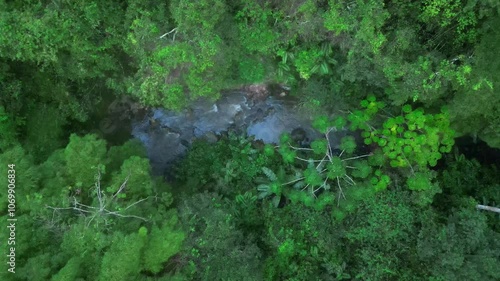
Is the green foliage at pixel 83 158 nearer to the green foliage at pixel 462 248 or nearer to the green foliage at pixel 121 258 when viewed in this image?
the green foliage at pixel 121 258

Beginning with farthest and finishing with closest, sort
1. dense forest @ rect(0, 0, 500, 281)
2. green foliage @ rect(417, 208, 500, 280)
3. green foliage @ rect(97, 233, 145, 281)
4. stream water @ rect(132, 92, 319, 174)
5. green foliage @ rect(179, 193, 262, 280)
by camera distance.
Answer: stream water @ rect(132, 92, 319, 174) → green foliage @ rect(179, 193, 262, 280) → green foliage @ rect(417, 208, 500, 280) → dense forest @ rect(0, 0, 500, 281) → green foliage @ rect(97, 233, 145, 281)

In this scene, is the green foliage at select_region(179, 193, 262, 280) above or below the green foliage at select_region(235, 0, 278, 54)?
below

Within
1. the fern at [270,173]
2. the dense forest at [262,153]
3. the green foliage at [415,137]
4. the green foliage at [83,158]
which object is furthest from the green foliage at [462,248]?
the green foliage at [83,158]

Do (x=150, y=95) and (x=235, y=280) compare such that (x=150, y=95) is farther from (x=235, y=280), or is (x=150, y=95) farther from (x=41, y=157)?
(x=235, y=280)

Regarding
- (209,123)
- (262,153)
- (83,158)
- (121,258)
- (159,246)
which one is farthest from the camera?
(209,123)

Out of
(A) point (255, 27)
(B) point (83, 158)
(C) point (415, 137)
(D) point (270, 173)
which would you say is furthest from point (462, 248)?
(B) point (83, 158)

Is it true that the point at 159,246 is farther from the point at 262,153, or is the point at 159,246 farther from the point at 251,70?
the point at 251,70

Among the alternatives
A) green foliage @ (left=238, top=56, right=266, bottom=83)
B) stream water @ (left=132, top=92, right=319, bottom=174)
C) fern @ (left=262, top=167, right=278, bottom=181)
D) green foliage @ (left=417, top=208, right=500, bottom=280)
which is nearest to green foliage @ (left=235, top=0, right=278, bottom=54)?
green foliage @ (left=238, top=56, right=266, bottom=83)

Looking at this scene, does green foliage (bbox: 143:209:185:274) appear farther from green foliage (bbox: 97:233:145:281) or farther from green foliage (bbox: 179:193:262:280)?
green foliage (bbox: 179:193:262:280)

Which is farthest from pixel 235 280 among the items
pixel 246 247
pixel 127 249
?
pixel 127 249
